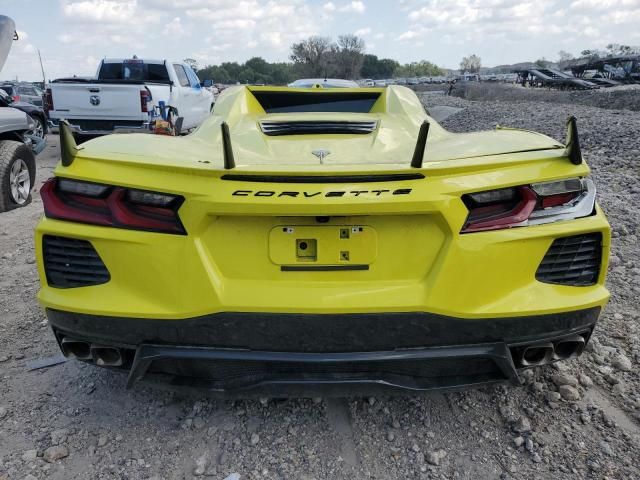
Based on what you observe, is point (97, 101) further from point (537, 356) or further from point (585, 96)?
point (585, 96)

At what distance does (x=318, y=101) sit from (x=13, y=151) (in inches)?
183

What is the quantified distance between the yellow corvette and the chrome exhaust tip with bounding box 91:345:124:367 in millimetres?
33

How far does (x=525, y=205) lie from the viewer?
1895 millimetres

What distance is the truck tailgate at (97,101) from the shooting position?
1018 cm

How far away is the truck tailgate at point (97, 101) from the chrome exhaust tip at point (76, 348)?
8978 millimetres

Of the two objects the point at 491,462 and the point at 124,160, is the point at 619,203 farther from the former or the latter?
the point at 124,160

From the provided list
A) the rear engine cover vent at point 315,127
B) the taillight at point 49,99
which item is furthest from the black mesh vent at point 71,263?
the taillight at point 49,99

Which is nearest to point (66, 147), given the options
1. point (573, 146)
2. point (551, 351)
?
point (573, 146)

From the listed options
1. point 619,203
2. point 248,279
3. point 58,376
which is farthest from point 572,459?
point 619,203

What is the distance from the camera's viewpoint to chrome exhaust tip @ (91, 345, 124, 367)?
6.71 feet

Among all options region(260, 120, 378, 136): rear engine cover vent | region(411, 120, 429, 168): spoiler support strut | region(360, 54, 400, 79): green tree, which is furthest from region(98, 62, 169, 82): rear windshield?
region(360, 54, 400, 79): green tree

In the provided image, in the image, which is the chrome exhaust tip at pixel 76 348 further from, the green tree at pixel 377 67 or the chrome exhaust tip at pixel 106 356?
the green tree at pixel 377 67

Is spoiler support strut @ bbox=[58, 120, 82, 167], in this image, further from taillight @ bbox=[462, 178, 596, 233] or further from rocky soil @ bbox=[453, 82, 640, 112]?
rocky soil @ bbox=[453, 82, 640, 112]

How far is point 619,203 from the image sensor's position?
18.4 feet
